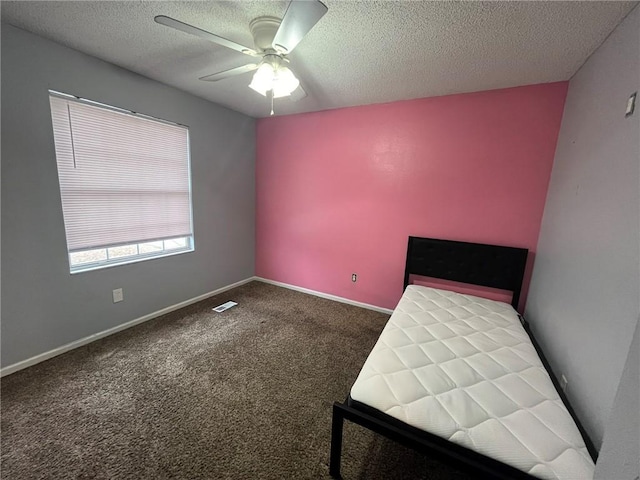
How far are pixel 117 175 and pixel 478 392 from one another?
10.2ft

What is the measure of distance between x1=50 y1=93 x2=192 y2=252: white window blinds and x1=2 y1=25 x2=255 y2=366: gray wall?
3.3 inches

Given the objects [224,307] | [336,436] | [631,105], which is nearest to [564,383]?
[336,436]

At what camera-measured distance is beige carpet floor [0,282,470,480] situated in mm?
1296

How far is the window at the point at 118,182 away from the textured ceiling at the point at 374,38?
485mm

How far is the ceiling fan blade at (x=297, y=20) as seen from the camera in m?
1.10

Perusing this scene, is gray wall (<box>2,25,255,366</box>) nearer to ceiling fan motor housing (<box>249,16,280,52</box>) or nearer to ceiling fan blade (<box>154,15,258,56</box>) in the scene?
ceiling fan blade (<box>154,15,258,56</box>)

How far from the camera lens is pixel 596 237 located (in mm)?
1405

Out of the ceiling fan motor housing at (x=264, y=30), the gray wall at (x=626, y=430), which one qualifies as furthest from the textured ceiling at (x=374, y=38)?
the gray wall at (x=626, y=430)

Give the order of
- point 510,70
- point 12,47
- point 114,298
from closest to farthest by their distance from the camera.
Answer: point 12,47 < point 510,70 < point 114,298

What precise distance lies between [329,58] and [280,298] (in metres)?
2.65

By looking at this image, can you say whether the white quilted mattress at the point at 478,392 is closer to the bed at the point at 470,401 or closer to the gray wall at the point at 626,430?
the bed at the point at 470,401

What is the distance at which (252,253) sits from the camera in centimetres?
396

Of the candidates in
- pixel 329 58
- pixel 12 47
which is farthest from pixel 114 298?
pixel 329 58

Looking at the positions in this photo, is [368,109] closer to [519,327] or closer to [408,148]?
[408,148]
